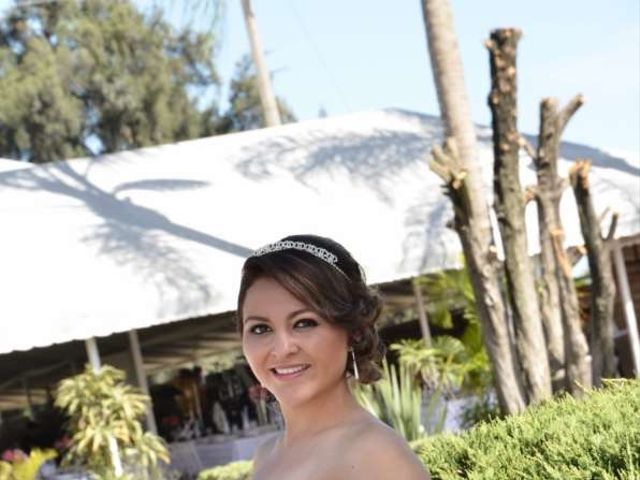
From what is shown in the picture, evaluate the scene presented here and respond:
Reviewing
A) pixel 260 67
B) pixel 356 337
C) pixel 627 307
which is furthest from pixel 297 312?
pixel 260 67

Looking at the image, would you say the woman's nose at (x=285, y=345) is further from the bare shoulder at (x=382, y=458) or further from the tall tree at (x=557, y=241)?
the tall tree at (x=557, y=241)

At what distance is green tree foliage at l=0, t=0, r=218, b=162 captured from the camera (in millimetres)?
33969

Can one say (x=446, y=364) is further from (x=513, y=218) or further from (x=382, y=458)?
(x=382, y=458)

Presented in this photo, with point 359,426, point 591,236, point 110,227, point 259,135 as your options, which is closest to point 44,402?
point 110,227

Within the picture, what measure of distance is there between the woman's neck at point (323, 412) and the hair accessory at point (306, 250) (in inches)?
8.4

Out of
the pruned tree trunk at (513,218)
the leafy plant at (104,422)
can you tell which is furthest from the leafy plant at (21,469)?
the pruned tree trunk at (513,218)

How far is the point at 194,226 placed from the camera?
14289 millimetres

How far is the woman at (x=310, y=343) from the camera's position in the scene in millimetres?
2346

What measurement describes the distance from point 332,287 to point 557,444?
1.34 m

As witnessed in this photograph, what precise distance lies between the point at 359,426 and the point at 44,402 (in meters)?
13.5

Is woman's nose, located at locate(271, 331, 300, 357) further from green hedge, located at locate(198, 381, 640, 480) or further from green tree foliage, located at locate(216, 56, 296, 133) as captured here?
green tree foliage, located at locate(216, 56, 296, 133)

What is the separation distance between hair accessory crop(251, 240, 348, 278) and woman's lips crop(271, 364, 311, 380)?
7.2 inches

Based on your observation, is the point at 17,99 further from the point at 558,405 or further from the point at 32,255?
the point at 558,405

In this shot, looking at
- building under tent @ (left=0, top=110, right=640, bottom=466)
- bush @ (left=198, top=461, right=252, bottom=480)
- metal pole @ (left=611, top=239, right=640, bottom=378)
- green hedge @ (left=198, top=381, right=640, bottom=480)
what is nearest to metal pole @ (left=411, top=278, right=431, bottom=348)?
building under tent @ (left=0, top=110, right=640, bottom=466)
